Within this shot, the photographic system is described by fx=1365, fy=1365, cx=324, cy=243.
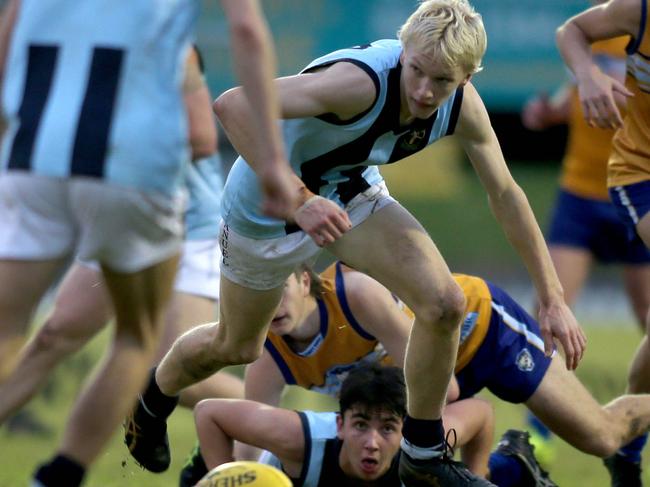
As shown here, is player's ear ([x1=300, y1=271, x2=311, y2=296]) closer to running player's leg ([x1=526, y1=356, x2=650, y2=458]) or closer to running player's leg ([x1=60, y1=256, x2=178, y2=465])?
running player's leg ([x1=526, y1=356, x2=650, y2=458])

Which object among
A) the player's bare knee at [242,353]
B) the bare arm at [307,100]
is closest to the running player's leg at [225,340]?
the player's bare knee at [242,353]

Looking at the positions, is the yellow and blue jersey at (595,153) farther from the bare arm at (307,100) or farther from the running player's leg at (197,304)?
the bare arm at (307,100)

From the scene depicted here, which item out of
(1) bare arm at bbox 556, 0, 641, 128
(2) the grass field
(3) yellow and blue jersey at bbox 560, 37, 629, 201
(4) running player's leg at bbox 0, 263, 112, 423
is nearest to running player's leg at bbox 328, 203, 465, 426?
(4) running player's leg at bbox 0, 263, 112, 423

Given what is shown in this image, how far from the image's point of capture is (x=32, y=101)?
3.70 meters

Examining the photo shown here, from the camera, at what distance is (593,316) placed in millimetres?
14484

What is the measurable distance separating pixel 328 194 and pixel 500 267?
1181 centimetres

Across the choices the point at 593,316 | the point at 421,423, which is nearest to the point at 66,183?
the point at 421,423

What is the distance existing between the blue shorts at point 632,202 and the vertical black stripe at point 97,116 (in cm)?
281

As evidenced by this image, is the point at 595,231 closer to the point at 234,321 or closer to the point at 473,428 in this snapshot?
the point at 473,428

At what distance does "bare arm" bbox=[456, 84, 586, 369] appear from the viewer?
498 cm

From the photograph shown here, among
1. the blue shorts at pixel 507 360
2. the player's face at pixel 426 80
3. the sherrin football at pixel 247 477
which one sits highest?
the player's face at pixel 426 80

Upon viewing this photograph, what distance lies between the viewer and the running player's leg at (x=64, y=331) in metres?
4.89

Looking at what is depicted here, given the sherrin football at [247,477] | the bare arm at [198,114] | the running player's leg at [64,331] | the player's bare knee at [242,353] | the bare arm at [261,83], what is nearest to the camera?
the bare arm at [261,83]

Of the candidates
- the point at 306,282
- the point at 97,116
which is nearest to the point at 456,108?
the point at 306,282
